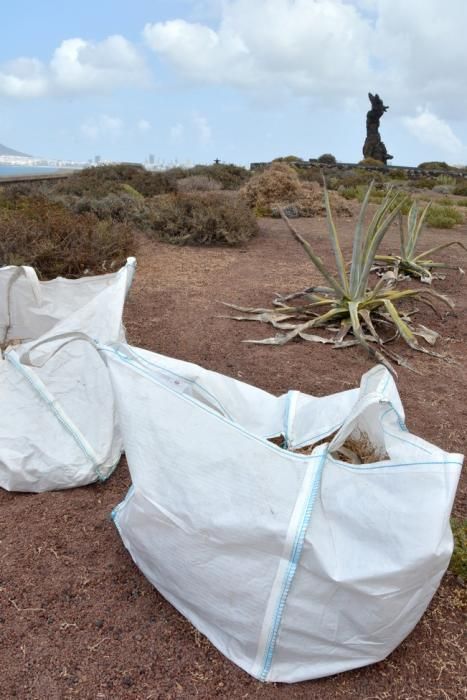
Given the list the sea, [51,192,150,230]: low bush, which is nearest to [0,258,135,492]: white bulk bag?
the sea

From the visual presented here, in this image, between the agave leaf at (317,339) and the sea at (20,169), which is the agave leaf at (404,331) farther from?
the sea at (20,169)

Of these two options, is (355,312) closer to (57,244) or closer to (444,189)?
(57,244)

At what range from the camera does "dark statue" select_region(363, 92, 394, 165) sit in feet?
102

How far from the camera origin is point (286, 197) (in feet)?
34.9

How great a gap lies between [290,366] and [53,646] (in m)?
2.20

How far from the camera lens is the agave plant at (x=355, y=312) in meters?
3.86

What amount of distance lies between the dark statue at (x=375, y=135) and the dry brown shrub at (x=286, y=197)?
21.7 meters

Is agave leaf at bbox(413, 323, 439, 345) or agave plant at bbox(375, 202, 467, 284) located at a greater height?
agave plant at bbox(375, 202, 467, 284)

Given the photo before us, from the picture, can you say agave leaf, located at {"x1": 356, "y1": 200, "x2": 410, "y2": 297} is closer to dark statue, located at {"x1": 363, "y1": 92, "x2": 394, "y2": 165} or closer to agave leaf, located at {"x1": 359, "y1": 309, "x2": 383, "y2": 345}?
agave leaf, located at {"x1": 359, "y1": 309, "x2": 383, "y2": 345}

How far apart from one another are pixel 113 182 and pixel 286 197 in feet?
11.1

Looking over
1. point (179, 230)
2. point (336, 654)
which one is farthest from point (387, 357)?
point (179, 230)

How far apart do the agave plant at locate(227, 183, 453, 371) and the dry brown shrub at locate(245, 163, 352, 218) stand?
5723 mm

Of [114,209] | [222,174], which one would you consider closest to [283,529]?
[114,209]

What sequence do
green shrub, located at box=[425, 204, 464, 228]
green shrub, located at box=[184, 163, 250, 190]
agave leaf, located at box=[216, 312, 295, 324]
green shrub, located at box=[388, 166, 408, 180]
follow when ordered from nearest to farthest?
agave leaf, located at box=[216, 312, 295, 324] < green shrub, located at box=[425, 204, 464, 228] < green shrub, located at box=[184, 163, 250, 190] < green shrub, located at box=[388, 166, 408, 180]
